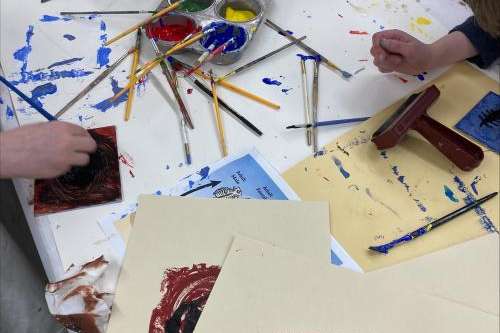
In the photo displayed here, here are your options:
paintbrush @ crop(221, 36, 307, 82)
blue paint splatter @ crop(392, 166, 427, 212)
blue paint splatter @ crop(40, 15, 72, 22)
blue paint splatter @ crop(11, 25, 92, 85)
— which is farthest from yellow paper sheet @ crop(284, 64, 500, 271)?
blue paint splatter @ crop(40, 15, 72, 22)

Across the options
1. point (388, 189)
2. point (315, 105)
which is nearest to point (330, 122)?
point (315, 105)

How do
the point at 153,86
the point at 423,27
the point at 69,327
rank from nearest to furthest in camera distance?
the point at 69,327
the point at 153,86
the point at 423,27

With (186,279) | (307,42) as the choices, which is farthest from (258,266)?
(307,42)

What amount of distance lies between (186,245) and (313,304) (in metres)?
0.20

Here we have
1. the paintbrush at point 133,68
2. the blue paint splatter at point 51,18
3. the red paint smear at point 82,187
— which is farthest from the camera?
the blue paint splatter at point 51,18

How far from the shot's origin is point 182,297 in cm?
62

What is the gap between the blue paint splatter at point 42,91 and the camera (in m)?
0.80

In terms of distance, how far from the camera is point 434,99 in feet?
2.58

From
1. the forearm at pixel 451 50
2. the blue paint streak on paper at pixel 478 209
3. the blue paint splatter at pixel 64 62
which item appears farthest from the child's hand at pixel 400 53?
the blue paint splatter at pixel 64 62

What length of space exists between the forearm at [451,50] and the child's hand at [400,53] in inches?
0.6

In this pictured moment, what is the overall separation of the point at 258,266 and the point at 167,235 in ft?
0.47

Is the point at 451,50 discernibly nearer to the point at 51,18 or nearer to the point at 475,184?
the point at 475,184

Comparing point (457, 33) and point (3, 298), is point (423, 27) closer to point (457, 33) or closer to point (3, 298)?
point (457, 33)

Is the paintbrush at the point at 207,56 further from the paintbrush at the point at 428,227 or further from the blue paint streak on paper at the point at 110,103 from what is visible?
the paintbrush at the point at 428,227
